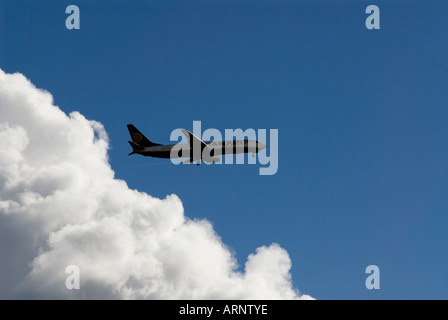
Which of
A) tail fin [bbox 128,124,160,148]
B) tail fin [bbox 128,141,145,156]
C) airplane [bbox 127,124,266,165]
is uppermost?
tail fin [bbox 128,124,160,148]

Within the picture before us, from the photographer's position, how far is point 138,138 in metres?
150

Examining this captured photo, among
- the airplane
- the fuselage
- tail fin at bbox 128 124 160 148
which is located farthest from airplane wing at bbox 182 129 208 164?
tail fin at bbox 128 124 160 148

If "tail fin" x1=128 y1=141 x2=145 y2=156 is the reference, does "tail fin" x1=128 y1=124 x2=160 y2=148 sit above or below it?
above

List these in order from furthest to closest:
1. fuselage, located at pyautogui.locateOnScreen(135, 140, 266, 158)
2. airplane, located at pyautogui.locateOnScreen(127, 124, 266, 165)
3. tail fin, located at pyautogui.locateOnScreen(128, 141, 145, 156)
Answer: tail fin, located at pyautogui.locateOnScreen(128, 141, 145, 156)
fuselage, located at pyautogui.locateOnScreen(135, 140, 266, 158)
airplane, located at pyautogui.locateOnScreen(127, 124, 266, 165)

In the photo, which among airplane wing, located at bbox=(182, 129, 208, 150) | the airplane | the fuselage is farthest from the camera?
the fuselage

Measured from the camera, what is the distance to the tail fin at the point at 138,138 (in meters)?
146

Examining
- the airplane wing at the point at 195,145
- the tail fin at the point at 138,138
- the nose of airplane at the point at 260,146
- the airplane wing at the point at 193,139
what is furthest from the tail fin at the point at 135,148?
the nose of airplane at the point at 260,146

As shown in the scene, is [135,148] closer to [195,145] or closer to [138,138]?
[138,138]

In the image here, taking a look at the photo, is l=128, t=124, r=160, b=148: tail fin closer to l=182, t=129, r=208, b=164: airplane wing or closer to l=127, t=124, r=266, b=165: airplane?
l=127, t=124, r=266, b=165: airplane

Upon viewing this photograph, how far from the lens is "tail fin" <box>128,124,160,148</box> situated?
146125 mm

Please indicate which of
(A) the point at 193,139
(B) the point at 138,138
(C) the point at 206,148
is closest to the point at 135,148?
(B) the point at 138,138
